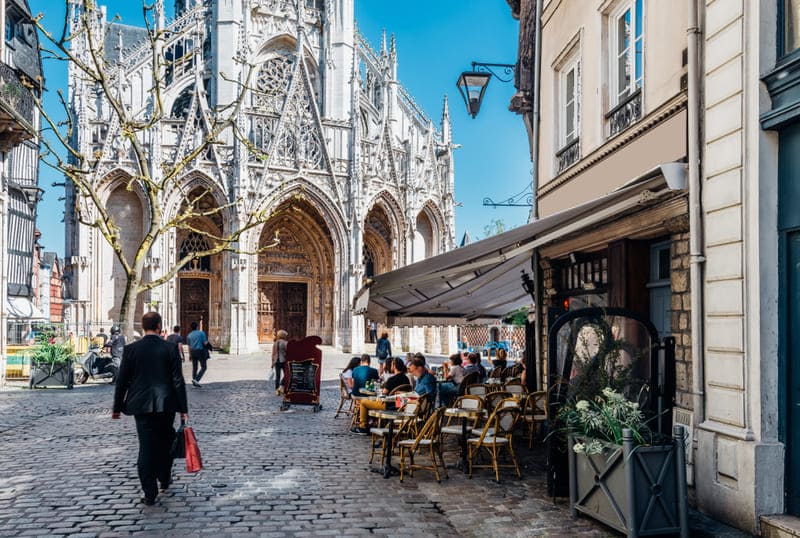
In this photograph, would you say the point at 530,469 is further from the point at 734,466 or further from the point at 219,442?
the point at 219,442

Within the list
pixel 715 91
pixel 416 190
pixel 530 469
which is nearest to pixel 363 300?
pixel 530 469

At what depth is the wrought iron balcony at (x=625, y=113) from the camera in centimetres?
725

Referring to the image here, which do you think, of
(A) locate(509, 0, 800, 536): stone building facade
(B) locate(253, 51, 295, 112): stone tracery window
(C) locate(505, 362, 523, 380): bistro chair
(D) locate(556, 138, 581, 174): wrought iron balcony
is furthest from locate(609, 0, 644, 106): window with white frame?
(B) locate(253, 51, 295, 112): stone tracery window

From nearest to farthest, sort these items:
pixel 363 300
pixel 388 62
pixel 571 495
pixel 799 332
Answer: pixel 799 332 → pixel 571 495 → pixel 363 300 → pixel 388 62

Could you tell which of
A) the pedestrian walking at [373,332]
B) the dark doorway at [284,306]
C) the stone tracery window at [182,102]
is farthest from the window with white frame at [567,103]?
the stone tracery window at [182,102]

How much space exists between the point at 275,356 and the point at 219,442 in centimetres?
537

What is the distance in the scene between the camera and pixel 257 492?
6.22m

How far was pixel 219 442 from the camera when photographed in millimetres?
8727

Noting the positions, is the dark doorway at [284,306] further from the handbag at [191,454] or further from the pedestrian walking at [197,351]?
the handbag at [191,454]

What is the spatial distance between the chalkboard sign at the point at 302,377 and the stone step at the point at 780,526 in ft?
26.7

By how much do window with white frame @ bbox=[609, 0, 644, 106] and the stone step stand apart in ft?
14.8

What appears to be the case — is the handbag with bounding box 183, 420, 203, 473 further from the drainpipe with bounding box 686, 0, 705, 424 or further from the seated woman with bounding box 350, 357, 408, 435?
the drainpipe with bounding box 686, 0, 705, 424

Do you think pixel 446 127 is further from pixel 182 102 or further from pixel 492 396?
pixel 492 396

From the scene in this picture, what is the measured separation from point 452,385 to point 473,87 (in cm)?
470
